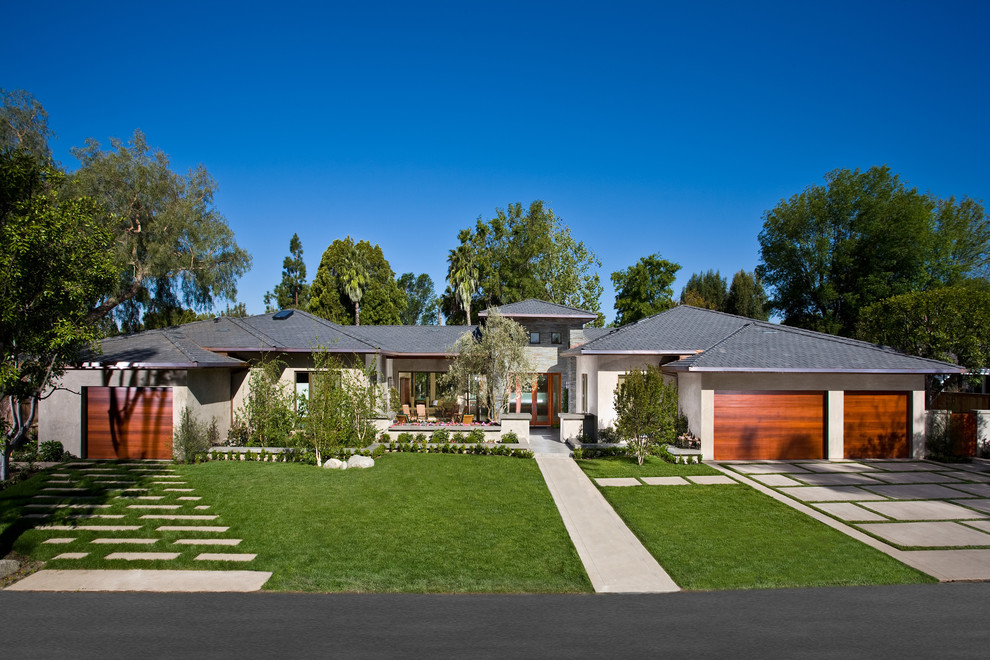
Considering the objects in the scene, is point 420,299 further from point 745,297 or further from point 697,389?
point 697,389

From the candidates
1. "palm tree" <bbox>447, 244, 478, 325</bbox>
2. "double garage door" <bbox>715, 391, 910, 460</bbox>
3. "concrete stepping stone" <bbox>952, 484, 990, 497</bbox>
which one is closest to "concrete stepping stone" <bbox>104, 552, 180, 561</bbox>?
"double garage door" <bbox>715, 391, 910, 460</bbox>

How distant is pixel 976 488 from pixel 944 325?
302 inches

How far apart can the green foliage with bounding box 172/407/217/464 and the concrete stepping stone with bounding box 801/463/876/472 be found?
59.3 feet

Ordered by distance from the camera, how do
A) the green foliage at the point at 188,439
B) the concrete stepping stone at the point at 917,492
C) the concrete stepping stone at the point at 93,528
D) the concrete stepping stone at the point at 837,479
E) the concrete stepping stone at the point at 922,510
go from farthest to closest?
the green foliage at the point at 188,439, the concrete stepping stone at the point at 837,479, the concrete stepping stone at the point at 917,492, the concrete stepping stone at the point at 922,510, the concrete stepping stone at the point at 93,528

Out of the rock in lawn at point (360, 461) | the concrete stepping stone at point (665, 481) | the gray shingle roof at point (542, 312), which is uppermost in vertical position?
the gray shingle roof at point (542, 312)

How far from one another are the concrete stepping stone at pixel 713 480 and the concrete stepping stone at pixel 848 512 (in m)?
2.33

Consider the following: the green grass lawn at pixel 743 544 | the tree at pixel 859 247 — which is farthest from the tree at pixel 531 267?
the green grass lawn at pixel 743 544

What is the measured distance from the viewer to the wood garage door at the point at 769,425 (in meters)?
17.6

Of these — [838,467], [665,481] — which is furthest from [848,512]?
[838,467]

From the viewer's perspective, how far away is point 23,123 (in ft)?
82.7

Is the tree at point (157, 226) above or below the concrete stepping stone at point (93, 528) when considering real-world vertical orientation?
above

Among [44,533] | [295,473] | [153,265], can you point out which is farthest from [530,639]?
[153,265]

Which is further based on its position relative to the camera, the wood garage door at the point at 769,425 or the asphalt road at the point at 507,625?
the wood garage door at the point at 769,425

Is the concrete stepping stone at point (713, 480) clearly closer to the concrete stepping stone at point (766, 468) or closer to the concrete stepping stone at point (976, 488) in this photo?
the concrete stepping stone at point (766, 468)
